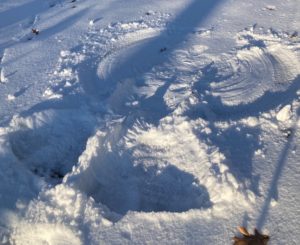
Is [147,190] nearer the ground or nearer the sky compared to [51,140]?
nearer the ground

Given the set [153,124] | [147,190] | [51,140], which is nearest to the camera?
[147,190]

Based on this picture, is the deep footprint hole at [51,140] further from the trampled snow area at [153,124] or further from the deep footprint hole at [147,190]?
the deep footprint hole at [147,190]

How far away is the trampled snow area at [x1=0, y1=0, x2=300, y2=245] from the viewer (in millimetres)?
2938

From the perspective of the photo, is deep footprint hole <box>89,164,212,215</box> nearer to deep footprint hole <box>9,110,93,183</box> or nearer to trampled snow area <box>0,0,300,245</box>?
Answer: trampled snow area <box>0,0,300,245</box>

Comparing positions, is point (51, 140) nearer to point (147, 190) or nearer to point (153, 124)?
point (153, 124)

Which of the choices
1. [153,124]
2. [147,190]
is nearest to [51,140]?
[153,124]

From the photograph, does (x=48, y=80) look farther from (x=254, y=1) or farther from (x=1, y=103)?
(x=254, y=1)

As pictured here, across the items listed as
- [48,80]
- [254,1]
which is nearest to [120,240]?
[48,80]

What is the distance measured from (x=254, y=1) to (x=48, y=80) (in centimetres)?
261

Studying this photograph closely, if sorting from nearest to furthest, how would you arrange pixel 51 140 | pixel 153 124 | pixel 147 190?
pixel 147 190 < pixel 153 124 < pixel 51 140

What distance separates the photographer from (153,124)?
12.0ft

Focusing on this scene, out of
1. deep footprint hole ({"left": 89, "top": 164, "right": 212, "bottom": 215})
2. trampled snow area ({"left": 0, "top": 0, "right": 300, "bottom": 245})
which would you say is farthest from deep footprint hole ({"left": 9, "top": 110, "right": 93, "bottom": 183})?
deep footprint hole ({"left": 89, "top": 164, "right": 212, "bottom": 215})

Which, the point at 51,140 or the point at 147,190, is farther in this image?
the point at 51,140

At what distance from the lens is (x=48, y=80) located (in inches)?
173
